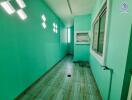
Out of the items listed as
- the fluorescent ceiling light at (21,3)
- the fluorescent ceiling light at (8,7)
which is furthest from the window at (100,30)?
the fluorescent ceiling light at (8,7)

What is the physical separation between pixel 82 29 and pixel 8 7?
3587 millimetres

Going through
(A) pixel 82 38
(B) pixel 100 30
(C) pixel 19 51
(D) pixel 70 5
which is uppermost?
(D) pixel 70 5

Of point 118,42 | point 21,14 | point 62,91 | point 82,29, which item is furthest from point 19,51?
point 82,29

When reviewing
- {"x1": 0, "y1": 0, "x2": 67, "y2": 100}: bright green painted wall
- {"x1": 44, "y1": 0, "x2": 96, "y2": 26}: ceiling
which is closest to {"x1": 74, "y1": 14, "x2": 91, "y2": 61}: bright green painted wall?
{"x1": 44, "y1": 0, "x2": 96, "y2": 26}: ceiling

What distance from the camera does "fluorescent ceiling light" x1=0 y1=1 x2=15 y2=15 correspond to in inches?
55.3

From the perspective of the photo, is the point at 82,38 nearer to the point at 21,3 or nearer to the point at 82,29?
the point at 82,29

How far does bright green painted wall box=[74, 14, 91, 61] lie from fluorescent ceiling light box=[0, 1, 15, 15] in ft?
11.1

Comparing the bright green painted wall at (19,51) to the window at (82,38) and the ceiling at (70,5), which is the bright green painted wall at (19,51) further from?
the window at (82,38)

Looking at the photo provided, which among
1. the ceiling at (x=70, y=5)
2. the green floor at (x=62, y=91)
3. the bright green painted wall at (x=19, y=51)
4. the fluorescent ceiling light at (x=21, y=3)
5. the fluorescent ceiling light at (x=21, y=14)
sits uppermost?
the ceiling at (x=70, y=5)

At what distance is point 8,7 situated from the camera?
1.50 m

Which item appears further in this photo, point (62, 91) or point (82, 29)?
point (82, 29)

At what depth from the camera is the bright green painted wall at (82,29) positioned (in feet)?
14.4

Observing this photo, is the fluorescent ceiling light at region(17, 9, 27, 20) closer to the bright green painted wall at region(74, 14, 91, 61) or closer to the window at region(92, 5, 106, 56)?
Result: the window at region(92, 5, 106, 56)

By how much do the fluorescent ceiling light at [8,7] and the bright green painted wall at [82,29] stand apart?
11.1 feet
